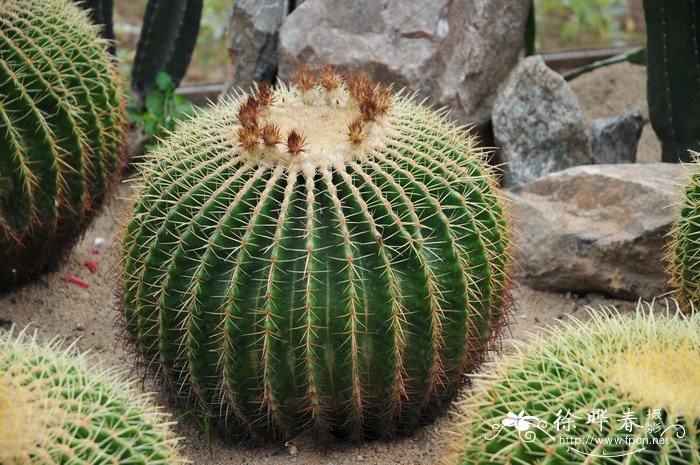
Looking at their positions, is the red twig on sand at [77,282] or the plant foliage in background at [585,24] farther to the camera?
the plant foliage in background at [585,24]

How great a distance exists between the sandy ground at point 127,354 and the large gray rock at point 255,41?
3.67 feet

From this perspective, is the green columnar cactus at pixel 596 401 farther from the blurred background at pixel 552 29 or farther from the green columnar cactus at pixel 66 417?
the blurred background at pixel 552 29

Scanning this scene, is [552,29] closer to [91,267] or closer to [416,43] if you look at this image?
[416,43]

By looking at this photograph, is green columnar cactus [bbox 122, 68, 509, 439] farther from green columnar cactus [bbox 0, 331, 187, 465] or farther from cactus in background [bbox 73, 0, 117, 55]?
cactus in background [bbox 73, 0, 117, 55]

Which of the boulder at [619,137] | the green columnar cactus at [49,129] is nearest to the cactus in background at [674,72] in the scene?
the boulder at [619,137]

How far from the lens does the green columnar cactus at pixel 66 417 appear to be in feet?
6.63

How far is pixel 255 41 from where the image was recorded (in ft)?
19.1

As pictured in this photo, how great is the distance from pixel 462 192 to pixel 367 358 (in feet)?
2.15

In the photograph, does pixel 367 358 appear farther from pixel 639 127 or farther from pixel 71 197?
pixel 639 127

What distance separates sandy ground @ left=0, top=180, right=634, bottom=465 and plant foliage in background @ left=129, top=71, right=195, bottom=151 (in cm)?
54

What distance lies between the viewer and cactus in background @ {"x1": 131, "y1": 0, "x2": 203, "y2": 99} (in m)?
5.99

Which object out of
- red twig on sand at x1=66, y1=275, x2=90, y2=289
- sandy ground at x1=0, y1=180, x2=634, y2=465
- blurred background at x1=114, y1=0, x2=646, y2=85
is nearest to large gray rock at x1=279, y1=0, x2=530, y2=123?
sandy ground at x1=0, y1=180, x2=634, y2=465

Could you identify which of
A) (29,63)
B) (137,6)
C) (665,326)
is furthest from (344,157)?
(137,6)

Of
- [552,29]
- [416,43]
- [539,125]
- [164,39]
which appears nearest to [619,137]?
[539,125]
